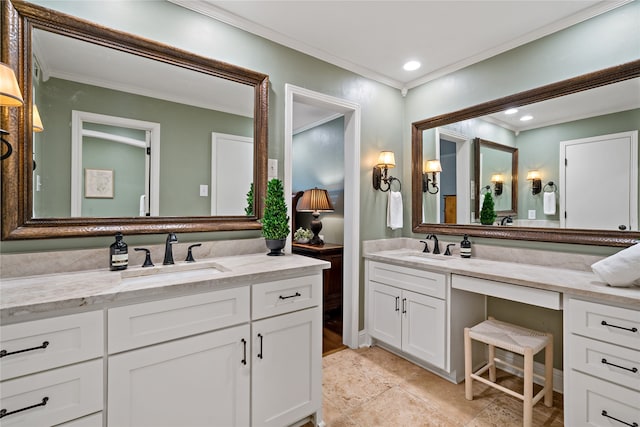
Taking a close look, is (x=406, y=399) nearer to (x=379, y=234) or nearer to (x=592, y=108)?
(x=379, y=234)

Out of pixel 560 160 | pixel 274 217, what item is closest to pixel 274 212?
pixel 274 217

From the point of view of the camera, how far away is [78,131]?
160 cm

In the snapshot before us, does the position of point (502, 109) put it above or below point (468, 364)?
above

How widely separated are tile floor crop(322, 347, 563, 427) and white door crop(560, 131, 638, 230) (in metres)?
1.23

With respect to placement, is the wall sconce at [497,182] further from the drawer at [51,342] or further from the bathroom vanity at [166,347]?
the drawer at [51,342]

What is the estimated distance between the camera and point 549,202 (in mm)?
2139

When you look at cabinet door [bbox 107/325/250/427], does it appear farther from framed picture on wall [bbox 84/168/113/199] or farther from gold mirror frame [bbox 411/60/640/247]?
gold mirror frame [bbox 411/60/640/247]

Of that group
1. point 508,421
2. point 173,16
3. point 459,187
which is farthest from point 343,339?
point 173,16

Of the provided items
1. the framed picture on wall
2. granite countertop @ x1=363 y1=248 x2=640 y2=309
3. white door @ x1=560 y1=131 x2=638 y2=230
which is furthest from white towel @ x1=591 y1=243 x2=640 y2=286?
the framed picture on wall

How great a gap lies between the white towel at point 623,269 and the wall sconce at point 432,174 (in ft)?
4.78

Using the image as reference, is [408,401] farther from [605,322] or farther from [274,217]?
[274,217]

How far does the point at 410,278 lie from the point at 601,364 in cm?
115

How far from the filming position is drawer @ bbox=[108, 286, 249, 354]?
1.20m

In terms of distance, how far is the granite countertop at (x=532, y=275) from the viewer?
4.77 ft
